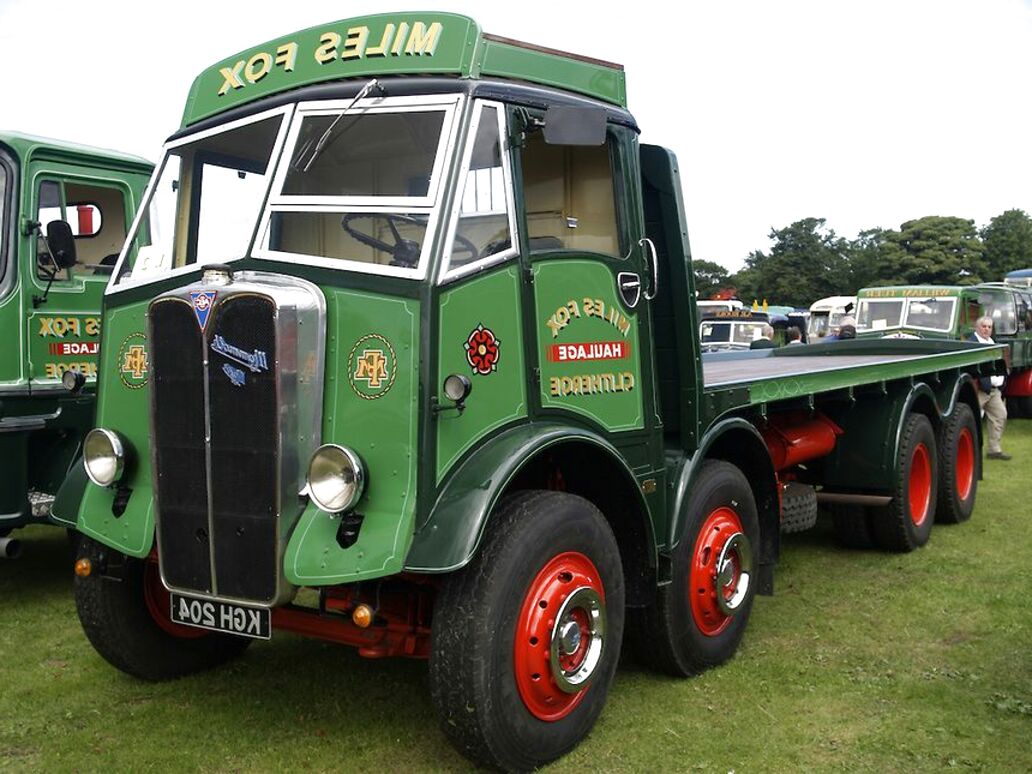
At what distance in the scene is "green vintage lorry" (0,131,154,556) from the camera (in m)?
6.27

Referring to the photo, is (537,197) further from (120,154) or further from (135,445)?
(120,154)

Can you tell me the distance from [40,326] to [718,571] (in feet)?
14.6

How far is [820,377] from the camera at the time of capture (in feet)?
20.5

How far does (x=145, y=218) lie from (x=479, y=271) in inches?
67.3

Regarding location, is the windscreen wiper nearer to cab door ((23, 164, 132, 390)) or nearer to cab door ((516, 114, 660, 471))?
cab door ((516, 114, 660, 471))

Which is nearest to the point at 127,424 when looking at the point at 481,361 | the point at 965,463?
the point at 481,361

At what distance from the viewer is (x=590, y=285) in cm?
430

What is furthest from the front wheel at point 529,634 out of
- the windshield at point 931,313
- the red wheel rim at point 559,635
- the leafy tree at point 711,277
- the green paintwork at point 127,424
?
the leafy tree at point 711,277

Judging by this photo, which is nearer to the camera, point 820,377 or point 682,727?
point 682,727

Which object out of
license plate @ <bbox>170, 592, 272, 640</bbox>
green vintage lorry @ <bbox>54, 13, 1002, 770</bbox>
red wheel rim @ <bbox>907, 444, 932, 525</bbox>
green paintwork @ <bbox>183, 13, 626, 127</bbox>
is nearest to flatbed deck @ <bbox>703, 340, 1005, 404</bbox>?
red wheel rim @ <bbox>907, 444, 932, 525</bbox>

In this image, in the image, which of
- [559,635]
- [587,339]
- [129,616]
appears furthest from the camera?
[129,616]

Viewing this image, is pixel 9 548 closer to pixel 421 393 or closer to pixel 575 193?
pixel 421 393

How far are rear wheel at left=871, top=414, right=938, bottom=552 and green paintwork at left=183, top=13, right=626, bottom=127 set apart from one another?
4207mm

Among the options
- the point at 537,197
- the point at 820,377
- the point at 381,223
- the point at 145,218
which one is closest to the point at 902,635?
the point at 820,377
